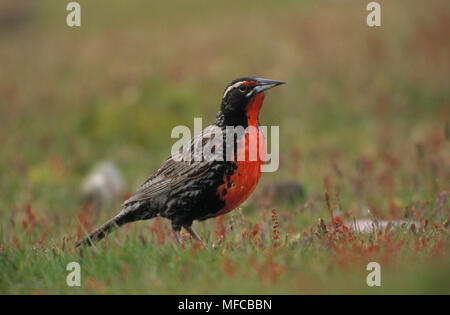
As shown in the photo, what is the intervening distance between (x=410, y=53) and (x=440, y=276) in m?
14.0

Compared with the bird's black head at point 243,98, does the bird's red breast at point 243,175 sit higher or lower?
lower

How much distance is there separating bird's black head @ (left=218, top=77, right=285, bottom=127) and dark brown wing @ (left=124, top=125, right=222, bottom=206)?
29cm

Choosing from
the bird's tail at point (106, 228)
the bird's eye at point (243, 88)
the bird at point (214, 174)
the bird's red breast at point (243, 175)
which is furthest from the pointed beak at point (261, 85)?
the bird's tail at point (106, 228)

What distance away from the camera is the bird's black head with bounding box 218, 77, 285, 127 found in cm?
638

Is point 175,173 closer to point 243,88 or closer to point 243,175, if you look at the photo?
point 243,175

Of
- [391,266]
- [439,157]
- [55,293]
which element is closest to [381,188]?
[439,157]

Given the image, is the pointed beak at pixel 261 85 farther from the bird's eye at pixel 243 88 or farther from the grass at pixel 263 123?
the grass at pixel 263 123

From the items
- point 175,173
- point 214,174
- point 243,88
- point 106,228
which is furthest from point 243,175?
point 106,228

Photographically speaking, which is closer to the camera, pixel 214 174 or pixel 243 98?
pixel 214 174

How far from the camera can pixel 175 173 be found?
258 inches

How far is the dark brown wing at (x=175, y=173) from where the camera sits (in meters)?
6.34

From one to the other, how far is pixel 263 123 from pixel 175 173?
863 centimetres

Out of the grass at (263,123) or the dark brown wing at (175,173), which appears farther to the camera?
the dark brown wing at (175,173)
